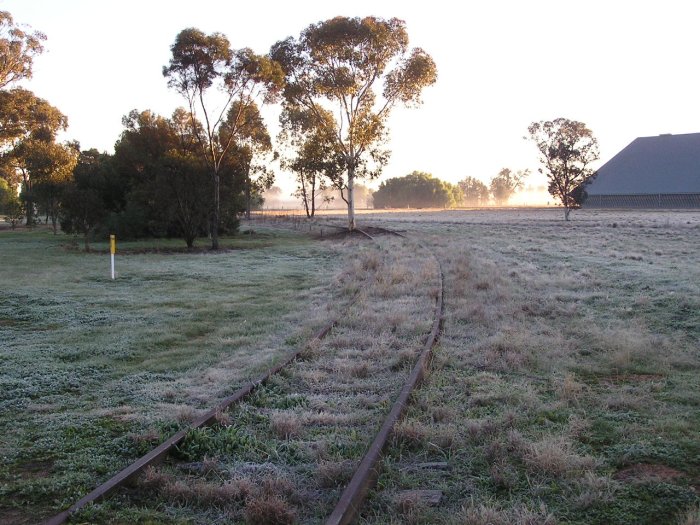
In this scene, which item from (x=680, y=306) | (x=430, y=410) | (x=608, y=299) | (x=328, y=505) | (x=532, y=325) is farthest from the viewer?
(x=608, y=299)

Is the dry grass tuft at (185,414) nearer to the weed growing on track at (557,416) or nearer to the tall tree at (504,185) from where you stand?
the weed growing on track at (557,416)

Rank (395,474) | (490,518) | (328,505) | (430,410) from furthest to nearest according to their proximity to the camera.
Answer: (430,410) → (395,474) → (328,505) → (490,518)

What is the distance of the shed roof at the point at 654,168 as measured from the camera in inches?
2906

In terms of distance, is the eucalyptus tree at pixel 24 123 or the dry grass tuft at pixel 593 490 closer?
the dry grass tuft at pixel 593 490

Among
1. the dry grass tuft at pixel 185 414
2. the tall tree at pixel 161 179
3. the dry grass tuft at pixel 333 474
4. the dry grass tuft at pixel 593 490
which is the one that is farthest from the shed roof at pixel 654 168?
the dry grass tuft at pixel 333 474

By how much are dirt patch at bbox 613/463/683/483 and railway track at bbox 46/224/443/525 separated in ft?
5.32

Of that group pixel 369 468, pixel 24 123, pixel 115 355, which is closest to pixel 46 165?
pixel 24 123

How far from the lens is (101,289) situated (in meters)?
13.8

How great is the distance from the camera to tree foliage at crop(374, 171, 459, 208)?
149125mm

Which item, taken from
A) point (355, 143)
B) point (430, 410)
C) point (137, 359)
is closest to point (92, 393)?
point (137, 359)

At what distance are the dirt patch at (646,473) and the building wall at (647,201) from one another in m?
77.8

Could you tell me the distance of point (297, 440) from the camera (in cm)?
473

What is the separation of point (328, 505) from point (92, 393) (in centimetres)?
361

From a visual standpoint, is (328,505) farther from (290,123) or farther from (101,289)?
(290,123)
